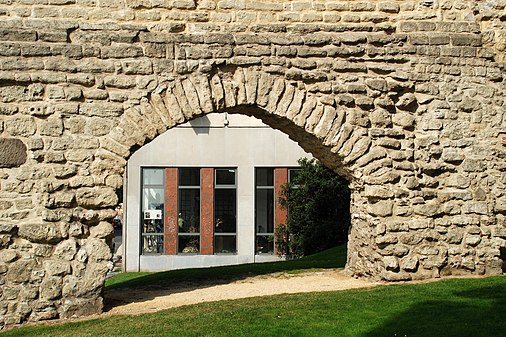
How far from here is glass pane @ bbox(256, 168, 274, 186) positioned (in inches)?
732

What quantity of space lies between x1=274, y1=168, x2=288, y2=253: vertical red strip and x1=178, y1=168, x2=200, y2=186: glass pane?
98.1 inches

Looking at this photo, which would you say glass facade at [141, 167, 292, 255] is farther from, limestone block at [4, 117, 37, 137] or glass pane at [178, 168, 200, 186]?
limestone block at [4, 117, 37, 137]

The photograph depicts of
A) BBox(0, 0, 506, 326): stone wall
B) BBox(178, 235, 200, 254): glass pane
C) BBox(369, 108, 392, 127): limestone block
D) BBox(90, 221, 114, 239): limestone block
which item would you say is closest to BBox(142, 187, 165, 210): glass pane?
BBox(178, 235, 200, 254): glass pane

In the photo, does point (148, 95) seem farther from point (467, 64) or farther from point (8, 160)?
point (467, 64)

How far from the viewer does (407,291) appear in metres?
6.99

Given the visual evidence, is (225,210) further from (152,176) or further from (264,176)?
(152,176)

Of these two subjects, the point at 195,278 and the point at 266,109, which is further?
the point at 195,278

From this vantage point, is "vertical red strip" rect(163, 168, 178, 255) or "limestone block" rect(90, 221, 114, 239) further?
"vertical red strip" rect(163, 168, 178, 255)

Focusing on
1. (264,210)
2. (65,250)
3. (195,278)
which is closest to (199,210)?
(264,210)

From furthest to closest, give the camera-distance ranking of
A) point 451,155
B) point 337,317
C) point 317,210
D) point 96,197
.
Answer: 1. point 317,210
2. point 451,155
3. point 96,197
4. point 337,317

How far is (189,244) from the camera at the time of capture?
18.3 meters

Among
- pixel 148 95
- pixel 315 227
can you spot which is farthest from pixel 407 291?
pixel 315 227

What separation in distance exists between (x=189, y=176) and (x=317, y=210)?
4443 mm

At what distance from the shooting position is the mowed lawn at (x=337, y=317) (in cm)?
552
